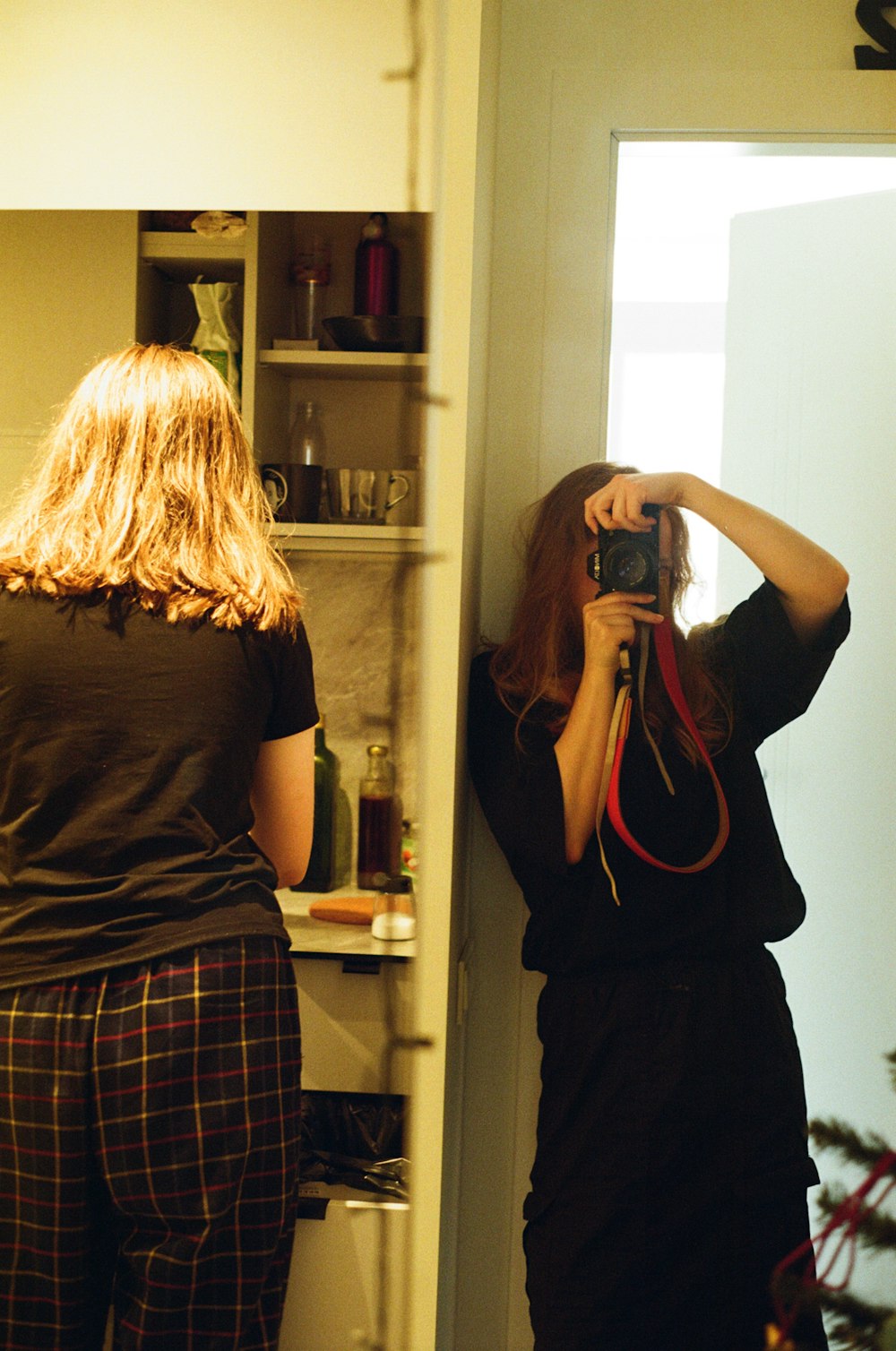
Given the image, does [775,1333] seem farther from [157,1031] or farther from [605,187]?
Answer: [605,187]

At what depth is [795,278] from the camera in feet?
4.84

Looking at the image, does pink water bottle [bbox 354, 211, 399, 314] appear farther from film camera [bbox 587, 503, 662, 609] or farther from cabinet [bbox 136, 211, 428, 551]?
film camera [bbox 587, 503, 662, 609]

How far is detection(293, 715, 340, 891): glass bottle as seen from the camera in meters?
1.53

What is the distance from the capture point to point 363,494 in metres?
1.53

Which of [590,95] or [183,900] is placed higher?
[590,95]

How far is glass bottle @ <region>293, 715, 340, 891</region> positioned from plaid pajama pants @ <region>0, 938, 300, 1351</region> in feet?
1.54

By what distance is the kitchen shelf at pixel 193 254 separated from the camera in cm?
142

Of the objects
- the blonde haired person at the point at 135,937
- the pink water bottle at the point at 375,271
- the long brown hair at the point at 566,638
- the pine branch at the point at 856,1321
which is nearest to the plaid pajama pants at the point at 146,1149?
the blonde haired person at the point at 135,937

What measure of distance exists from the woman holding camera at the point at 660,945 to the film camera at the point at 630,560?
0.04 ft

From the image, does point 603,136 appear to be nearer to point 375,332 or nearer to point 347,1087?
point 375,332

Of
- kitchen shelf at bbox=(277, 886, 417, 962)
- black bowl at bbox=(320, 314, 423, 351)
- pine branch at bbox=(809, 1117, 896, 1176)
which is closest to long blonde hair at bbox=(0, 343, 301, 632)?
black bowl at bbox=(320, 314, 423, 351)

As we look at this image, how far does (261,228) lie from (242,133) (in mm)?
111

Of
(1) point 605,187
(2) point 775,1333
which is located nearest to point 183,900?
(2) point 775,1333

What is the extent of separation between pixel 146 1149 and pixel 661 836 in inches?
23.7
